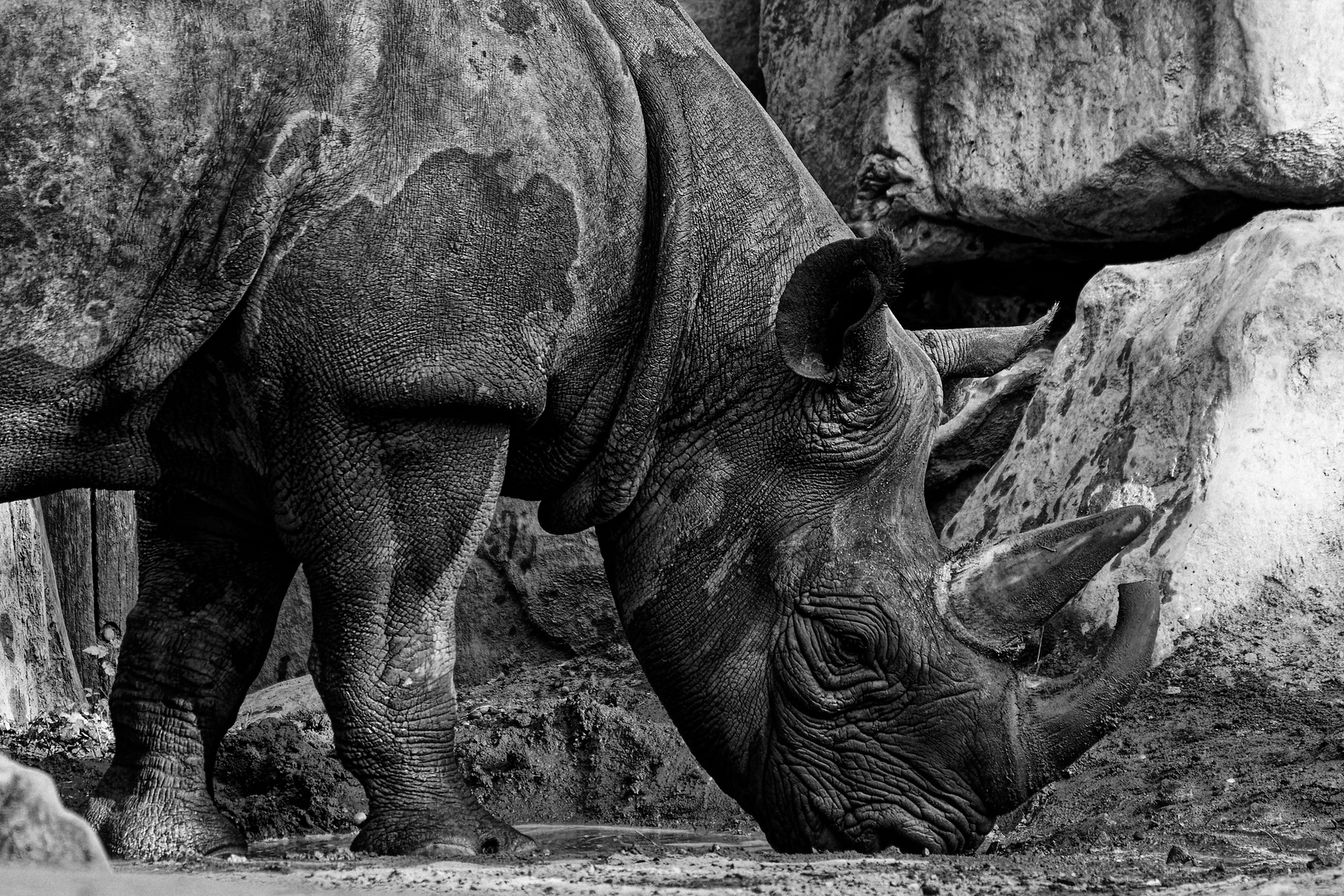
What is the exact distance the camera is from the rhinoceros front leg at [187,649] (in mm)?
5516

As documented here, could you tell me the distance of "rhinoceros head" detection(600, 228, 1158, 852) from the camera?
497cm

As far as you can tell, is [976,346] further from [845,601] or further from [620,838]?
[620,838]

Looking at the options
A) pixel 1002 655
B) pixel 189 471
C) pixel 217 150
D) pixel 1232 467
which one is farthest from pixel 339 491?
pixel 1232 467

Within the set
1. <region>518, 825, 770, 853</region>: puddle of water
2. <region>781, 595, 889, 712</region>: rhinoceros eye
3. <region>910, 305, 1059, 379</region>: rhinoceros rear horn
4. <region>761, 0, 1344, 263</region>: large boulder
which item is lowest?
<region>518, 825, 770, 853</region>: puddle of water

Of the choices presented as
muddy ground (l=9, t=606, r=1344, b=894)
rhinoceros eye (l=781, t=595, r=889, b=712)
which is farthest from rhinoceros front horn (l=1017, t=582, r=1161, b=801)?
rhinoceros eye (l=781, t=595, r=889, b=712)

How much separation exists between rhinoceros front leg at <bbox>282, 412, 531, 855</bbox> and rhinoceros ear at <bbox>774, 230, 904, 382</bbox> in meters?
0.85

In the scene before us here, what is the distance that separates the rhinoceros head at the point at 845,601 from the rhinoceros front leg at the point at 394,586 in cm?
64

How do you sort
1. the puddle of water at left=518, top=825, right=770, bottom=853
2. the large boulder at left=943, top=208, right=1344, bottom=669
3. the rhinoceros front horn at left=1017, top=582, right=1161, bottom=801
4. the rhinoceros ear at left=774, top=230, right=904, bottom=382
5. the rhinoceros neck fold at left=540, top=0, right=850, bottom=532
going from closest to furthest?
the rhinoceros ear at left=774, top=230, right=904, bottom=382 → the rhinoceros front horn at left=1017, top=582, right=1161, bottom=801 → the rhinoceros neck fold at left=540, top=0, right=850, bottom=532 → the puddle of water at left=518, top=825, right=770, bottom=853 → the large boulder at left=943, top=208, right=1344, bottom=669

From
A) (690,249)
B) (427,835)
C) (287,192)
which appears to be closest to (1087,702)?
(690,249)

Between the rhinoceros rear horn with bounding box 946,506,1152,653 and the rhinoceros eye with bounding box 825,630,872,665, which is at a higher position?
the rhinoceros rear horn with bounding box 946,506,1152,653

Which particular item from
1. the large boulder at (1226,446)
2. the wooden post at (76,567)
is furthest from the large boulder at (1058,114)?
the wooden post at (76,567)

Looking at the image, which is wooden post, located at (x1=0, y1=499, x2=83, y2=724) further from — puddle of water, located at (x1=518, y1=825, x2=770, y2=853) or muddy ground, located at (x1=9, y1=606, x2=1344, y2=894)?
puddle of water, located at (x1=518, y1=825, x2=770, y2=853)

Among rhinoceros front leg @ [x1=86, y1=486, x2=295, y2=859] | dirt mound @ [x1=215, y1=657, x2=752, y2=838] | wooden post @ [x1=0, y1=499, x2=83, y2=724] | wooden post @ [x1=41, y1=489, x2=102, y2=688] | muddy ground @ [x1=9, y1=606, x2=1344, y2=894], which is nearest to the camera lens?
muddy ground @ [x1=9, y1=606, x2=1344, y2=894]

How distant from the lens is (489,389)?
484 cm
